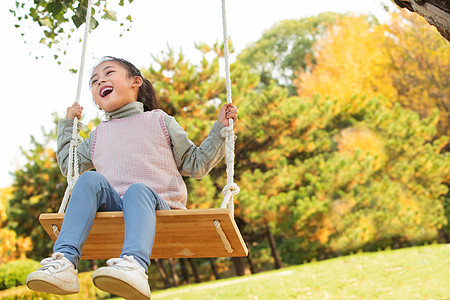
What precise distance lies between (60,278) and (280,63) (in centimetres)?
2117

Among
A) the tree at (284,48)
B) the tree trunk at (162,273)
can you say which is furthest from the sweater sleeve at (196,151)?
the tree at (284,48)

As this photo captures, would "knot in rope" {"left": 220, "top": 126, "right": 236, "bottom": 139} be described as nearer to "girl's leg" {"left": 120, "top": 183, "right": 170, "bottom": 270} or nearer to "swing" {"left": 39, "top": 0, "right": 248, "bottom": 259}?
"swing" {"left": 39, "top": 0, "right": 248, "bottom": 259}

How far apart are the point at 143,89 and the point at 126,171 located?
1.72 feet

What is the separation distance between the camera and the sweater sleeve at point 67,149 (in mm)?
2213

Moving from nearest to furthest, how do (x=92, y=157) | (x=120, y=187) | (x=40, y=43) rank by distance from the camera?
(x=120, y=187) → (x=92, y=157) → (x=40, y=43)

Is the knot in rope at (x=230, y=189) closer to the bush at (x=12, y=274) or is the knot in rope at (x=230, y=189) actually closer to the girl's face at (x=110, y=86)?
the girl's face at (x=110, y=86)

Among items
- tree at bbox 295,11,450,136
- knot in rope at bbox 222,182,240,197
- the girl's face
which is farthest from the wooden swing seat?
tree at bbox 295,11,450,136

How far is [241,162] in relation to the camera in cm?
1004

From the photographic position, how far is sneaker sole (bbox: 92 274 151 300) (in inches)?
55.0

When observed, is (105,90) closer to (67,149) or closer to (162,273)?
(67,149)

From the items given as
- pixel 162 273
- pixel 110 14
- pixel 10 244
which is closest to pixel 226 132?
pixel 110 14

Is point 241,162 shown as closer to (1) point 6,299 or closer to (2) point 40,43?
(1) point 6,299

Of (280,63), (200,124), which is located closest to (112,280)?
(200,124)

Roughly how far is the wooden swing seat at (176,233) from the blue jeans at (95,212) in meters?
0.05
